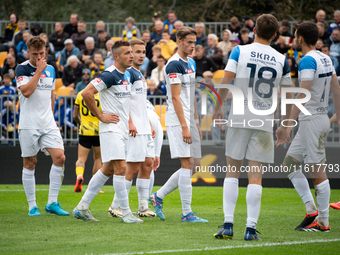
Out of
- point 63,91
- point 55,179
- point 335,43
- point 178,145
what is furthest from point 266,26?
point 63,91

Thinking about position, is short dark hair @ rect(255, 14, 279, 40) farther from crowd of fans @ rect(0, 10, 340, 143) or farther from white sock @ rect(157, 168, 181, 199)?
crowd of fans @ rect(0, 10, 340, 143)

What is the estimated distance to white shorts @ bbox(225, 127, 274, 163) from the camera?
5.11m

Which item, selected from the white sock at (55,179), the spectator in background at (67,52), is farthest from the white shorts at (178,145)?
the spectator in background at (67,52)

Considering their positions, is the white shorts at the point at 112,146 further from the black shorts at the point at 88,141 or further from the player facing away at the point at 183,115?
the black shorts at the point at 88,141

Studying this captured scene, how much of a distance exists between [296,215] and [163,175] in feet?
17.1

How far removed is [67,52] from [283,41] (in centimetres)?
714

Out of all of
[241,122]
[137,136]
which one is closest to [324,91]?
[241,122]

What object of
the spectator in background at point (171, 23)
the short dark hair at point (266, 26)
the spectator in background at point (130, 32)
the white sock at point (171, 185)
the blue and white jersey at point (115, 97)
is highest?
the spectator in background at point (171, 23)

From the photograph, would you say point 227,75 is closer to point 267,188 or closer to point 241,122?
point 241,122

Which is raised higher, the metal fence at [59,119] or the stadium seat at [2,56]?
the stadium seat at [2,56]

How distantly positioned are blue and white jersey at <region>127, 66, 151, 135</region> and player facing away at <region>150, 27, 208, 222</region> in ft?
1.37

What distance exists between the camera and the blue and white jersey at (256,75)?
511 cm

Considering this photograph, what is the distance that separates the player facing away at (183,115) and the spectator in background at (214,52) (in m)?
8.73

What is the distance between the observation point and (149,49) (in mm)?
16516
